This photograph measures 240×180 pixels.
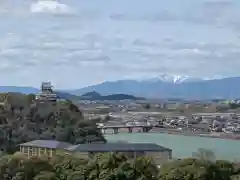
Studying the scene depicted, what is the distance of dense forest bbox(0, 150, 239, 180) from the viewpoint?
486 inches

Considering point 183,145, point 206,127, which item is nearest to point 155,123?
point 206,127

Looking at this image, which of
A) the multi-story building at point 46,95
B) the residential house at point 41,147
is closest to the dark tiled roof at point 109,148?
the residential house at point 41,147

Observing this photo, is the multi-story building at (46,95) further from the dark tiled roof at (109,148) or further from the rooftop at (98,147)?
the dark tiled roof at (109,148)

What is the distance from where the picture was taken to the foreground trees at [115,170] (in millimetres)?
12352

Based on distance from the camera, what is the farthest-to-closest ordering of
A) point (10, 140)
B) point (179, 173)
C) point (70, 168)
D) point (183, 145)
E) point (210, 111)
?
point (210, 111)
point (183, 145)
point (10, 140)
point (70, 168)
point (179, 173)

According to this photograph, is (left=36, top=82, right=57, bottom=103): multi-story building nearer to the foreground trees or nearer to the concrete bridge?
the concrete bridge

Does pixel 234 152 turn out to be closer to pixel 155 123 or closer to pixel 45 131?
pixel 45 131

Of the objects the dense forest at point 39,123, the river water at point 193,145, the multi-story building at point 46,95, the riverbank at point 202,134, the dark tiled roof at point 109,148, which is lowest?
the river water at point 193,145

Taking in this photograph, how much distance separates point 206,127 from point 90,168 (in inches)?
1381

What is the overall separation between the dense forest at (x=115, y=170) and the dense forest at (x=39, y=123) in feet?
41.1

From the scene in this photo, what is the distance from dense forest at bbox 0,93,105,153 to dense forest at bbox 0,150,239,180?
41.1ft

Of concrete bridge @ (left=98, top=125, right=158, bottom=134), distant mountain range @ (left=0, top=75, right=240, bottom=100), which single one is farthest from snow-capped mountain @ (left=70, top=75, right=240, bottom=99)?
concrete bridge @ (left=98, top=125, right=158, bottom=134)

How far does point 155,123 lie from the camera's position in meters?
49.4

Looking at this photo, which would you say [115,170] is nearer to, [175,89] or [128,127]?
[128,127]
